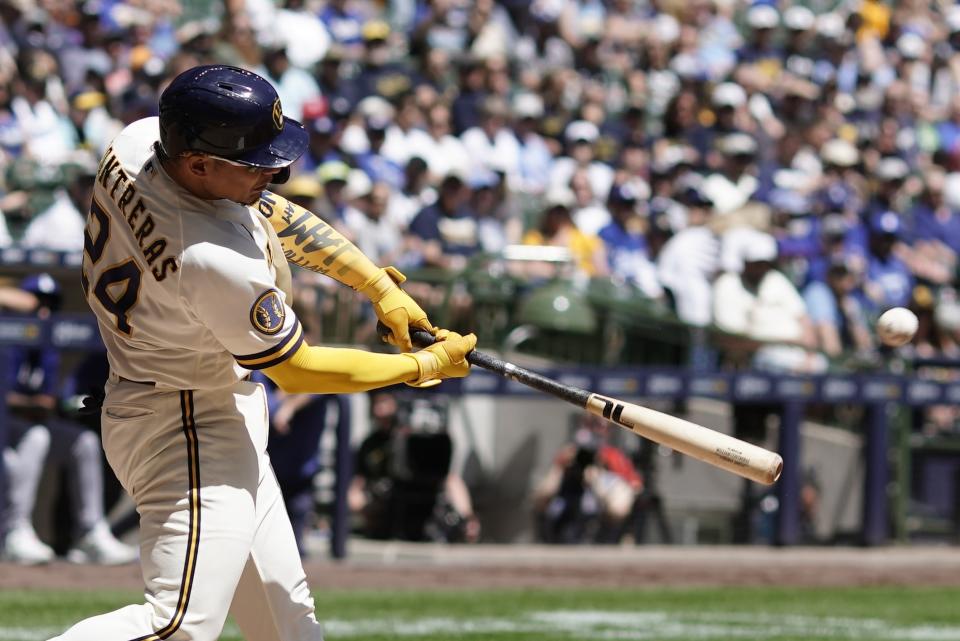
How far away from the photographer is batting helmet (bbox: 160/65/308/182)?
363 cm

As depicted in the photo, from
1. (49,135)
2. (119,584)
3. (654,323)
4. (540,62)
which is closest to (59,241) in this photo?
(49,135)

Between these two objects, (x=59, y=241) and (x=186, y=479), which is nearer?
(x=186, y=479)

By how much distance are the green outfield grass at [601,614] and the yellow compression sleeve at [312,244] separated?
246 centimetres

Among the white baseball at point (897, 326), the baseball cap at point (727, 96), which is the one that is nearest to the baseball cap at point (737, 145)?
the baseball cap at point (727, 96)

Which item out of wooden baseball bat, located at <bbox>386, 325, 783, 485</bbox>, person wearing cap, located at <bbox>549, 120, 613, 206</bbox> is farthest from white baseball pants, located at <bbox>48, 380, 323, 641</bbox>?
person wearing cap, located at <bbox>549, 120, 613, 206</bbox>

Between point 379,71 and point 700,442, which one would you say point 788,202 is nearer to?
point 379,71

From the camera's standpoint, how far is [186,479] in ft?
12.4

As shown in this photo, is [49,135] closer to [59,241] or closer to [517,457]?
[59,241]

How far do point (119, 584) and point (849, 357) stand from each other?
213 inches

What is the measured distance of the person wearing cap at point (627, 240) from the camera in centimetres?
1120

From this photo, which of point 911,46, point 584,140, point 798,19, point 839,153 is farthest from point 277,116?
point 911,46

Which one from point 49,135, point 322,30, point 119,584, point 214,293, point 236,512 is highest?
point 322,30

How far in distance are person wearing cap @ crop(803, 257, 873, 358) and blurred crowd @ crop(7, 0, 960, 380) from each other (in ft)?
0.05

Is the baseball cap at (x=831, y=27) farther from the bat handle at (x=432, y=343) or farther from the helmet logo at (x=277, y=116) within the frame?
the helmet logo at (x=277, y=116)
